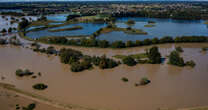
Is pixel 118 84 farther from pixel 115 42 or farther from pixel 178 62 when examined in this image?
pixel 115 42

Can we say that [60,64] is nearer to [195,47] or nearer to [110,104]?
[110,104]

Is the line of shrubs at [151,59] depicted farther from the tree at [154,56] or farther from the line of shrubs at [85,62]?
the line of shrubs at [85,62]

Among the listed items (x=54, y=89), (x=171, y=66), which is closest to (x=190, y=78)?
(x=171, y=66)

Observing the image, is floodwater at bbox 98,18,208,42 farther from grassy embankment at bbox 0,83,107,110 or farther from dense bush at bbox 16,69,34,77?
grassy embankment at bbox 0,83,107,110

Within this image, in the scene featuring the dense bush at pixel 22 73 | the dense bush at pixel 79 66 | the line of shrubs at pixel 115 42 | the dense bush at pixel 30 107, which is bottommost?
the dense bush at pixel 30 107

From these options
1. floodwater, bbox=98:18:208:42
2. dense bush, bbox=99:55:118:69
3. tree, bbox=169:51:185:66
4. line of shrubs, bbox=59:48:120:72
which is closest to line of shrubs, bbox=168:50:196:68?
tree, bbox=169:51:185:66

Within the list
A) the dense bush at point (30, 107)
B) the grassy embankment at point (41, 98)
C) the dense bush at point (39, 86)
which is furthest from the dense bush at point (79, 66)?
the dense bush at point (30, 107)

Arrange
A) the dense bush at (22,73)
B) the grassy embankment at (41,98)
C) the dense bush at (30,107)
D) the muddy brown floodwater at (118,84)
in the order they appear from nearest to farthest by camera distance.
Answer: the dense bush at (30,107)
the grassy embankment at (41,98)
the muddy brown floodwater at (118,84)
the dense bush at (22,73)

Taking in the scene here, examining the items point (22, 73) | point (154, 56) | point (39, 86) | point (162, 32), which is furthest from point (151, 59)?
point (162, 32)
